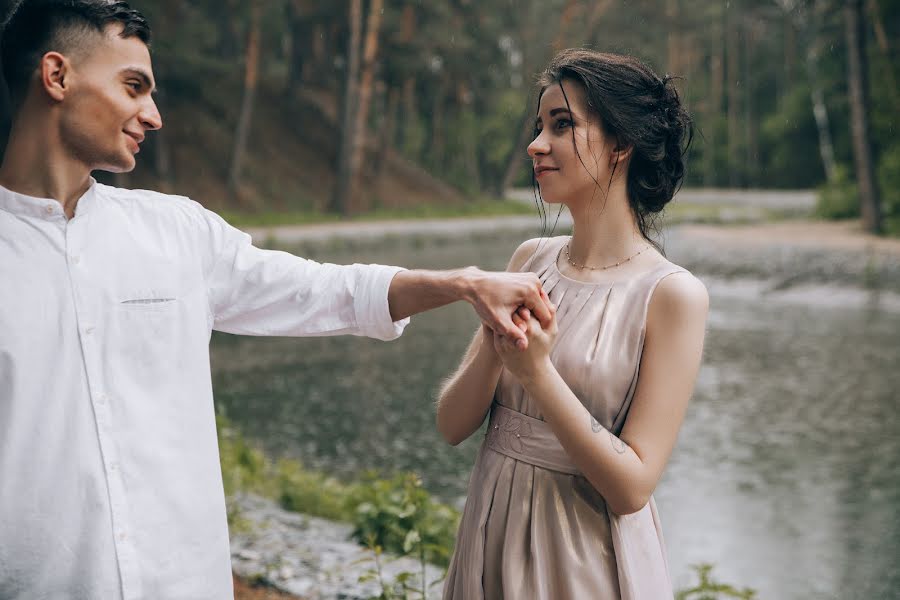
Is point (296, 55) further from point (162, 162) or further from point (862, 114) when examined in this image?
point (862, 114)

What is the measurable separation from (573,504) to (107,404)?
932 mm

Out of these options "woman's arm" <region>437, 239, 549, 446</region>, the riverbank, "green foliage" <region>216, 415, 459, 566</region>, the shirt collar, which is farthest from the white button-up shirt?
the riverbank

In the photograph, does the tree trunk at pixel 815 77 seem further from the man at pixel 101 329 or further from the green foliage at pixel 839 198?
the man at pixel 101 329

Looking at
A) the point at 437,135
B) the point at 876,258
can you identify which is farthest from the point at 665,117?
the point at 437,135

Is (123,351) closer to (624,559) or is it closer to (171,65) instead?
(624,559)

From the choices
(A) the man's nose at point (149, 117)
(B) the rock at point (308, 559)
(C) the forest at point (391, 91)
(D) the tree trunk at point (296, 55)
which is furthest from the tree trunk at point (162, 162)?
(A) the man's nose at point (149, 117)

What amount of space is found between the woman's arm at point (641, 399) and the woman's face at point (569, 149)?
0.29 m

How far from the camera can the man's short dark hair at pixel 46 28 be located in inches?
76.3

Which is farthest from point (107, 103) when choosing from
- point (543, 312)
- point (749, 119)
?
point (749, 119)

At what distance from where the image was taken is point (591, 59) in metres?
2.18

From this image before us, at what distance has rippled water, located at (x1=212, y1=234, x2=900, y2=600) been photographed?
5504 mm

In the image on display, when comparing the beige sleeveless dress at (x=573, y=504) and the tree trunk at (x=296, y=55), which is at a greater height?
the tree trunk at (x=296, y=55)

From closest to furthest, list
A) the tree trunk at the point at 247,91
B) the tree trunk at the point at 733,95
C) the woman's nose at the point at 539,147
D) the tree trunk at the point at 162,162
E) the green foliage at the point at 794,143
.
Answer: the woman's nose at the point at 539,147
the tree trunk at the point at 247,91
the tree trunk at the point at 162,162
the green foliage at the point at 794,143
the tree trunk at the point at 733,95

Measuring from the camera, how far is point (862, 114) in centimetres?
2425
